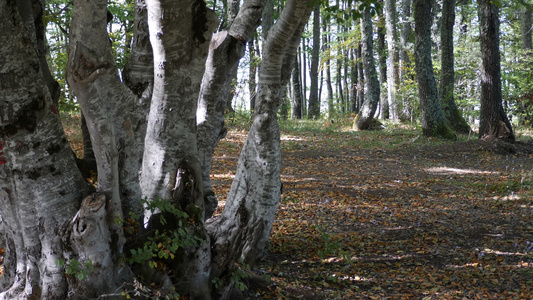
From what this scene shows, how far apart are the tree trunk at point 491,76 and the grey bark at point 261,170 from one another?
33.4 feet

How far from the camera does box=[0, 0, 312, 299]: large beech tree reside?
9.05 feet

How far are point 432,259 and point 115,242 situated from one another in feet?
12.4

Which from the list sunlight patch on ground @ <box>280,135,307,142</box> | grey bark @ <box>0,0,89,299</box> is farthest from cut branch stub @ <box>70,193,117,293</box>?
sunlight patch on ground @ <box>280,135,307,142</box>

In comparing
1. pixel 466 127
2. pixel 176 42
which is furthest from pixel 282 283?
pixel 466 127

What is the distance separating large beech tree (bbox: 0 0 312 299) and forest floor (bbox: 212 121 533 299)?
37.6 inches

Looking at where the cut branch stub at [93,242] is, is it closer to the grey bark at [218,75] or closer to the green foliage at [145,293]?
the green foliage at [145,293]

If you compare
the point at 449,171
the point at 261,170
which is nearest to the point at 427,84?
the point at 449,171

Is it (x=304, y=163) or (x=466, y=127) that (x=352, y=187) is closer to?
(x=304, y=163)

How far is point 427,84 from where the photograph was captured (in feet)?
45.6

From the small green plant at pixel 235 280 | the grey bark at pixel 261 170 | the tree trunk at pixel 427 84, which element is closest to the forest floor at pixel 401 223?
the small green plant at pixel 235 280

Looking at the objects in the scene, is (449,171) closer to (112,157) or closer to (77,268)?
(112,157)

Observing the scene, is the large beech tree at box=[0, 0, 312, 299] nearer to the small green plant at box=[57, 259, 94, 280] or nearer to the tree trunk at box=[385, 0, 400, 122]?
the small green plant at box=[57, 259, 94, 280]

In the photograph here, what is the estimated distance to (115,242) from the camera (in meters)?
3.05

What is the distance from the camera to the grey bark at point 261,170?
4207mm
